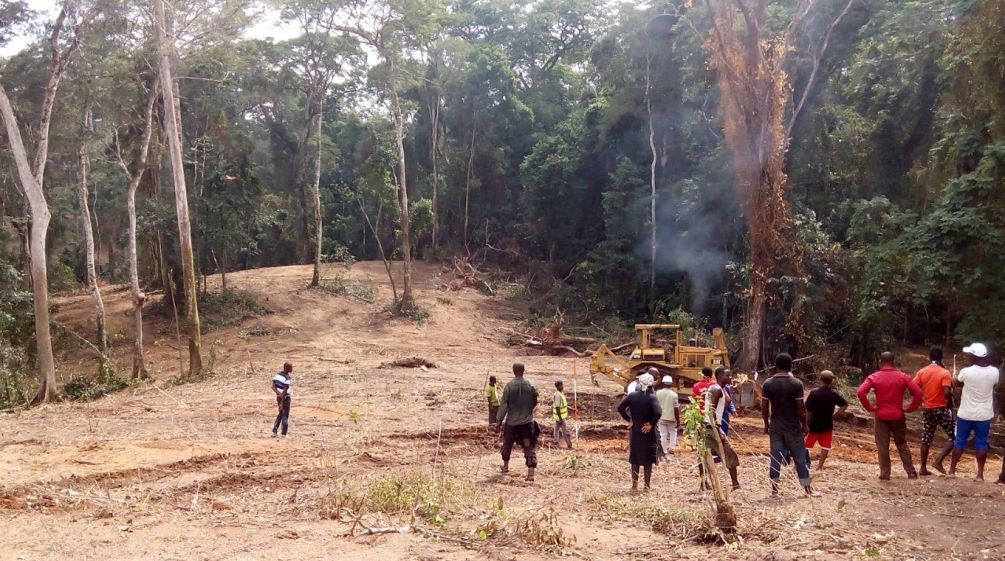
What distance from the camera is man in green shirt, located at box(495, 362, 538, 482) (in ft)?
31.9

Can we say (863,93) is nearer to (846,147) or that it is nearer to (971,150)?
(846,147)

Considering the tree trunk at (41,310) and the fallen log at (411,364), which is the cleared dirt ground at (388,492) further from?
the fallen log at (411,364)

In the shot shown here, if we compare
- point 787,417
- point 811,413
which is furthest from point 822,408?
point 787,417

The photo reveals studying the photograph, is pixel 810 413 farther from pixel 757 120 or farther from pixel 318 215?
pixel 318 215

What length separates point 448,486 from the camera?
849cm

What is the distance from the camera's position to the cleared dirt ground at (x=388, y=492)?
6.64 m

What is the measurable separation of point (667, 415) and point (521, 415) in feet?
8.24

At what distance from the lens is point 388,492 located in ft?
26.3

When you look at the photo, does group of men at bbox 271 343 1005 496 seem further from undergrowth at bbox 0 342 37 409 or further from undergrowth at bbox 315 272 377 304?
undergrowth at bbox 315 272 377 304

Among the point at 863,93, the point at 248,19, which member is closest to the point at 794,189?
the point at 863,93

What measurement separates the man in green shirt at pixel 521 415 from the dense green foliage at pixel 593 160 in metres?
8.82

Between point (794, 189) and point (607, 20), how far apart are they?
2127 centimetres

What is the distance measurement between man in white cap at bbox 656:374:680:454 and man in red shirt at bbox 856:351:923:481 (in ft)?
8.51

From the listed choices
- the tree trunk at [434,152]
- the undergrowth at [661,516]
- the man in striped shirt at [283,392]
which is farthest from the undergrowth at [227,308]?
the undergrowth at [661,516]
